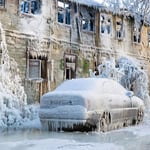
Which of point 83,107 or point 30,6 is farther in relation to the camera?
point 30,6

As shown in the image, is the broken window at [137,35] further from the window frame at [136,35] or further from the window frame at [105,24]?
the window frame at [105,24]

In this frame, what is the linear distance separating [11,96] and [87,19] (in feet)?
34.4

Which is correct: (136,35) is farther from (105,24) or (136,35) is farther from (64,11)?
(64,11)

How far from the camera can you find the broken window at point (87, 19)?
2506 cm

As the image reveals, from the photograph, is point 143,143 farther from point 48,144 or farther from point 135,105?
point 135,105

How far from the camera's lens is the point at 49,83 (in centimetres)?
2192

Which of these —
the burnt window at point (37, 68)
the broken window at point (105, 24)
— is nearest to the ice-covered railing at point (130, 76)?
the burnt window at point (37, 68)

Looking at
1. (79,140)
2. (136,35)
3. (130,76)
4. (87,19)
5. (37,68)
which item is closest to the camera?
(79,140)

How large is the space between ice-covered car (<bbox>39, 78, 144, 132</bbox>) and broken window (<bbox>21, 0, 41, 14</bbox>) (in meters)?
8.01

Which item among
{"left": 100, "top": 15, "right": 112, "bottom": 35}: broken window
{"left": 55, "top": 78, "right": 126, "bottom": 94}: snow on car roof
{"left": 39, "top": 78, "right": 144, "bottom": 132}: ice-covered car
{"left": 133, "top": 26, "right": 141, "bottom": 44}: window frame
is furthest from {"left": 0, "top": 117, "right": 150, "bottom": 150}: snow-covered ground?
{"left": 133, "top": 26, "right": 141, "bottom": 44}: window frame

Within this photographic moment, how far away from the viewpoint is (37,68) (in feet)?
70.4

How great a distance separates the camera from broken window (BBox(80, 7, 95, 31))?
2506cm

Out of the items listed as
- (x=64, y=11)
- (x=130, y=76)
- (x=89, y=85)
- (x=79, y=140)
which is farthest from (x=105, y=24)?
(x=79, y=140)

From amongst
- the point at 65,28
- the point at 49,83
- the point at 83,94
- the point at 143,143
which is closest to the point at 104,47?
the point at 65,28
